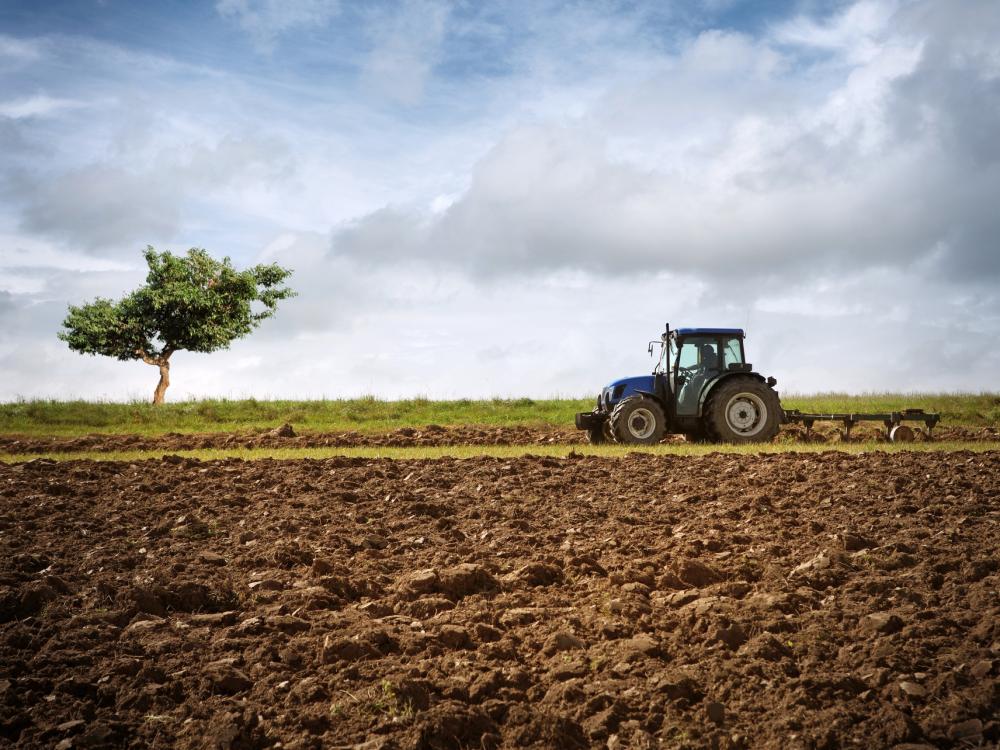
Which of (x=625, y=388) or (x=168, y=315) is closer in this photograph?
(x=625, y=388)

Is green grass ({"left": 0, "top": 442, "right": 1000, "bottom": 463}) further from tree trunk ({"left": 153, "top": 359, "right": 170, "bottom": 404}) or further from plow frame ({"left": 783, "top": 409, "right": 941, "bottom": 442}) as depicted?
tree trunk ({"left": 153, "top": 359, "right": 170, "bottom": 404})

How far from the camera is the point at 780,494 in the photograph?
36.0ft

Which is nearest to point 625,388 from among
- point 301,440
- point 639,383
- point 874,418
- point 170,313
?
point 639,383

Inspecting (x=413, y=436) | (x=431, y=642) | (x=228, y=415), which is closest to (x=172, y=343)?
(x=228, y=415)

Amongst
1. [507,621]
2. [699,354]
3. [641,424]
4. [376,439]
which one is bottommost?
[507,621]

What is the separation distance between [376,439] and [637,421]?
23.1 ft

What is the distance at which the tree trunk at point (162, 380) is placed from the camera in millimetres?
39531

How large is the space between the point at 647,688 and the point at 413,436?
58.7 ft

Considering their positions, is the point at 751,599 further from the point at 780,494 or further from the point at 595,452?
the point at 595,452

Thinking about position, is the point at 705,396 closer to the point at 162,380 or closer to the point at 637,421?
the point at 637,421

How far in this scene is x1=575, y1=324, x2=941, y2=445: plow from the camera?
18.7m

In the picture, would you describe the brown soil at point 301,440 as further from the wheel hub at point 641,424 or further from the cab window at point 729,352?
the cab window at point 729,352

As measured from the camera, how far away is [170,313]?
128ft

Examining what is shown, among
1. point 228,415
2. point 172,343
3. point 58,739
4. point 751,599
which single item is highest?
point 172,343
